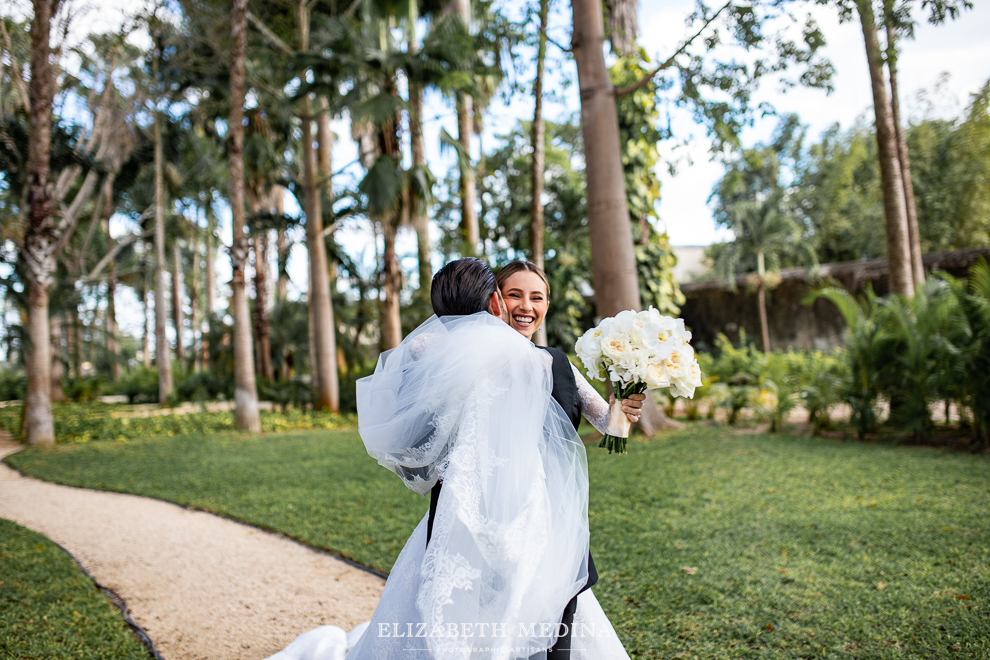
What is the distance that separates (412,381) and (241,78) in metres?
11.2

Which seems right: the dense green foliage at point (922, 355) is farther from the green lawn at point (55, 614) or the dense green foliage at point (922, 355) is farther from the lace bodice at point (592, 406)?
the green lawn at point (55, 614)

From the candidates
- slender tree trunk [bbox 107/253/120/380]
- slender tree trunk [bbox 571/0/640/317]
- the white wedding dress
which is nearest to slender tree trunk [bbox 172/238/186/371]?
slender tree trunk [bbox 107/253/120/380]

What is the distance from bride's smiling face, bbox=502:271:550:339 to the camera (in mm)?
2336

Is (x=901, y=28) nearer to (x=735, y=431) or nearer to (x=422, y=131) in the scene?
(x=735, y=431)

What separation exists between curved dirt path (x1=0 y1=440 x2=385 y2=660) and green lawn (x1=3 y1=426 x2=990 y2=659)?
0.31m

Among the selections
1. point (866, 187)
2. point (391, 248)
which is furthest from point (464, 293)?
point (866, 187)

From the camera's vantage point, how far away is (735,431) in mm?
9414

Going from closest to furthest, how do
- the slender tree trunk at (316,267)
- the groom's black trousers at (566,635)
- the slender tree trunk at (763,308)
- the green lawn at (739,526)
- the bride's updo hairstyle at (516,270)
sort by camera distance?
the groom's black trousers at (566,635), the bride's updo hairstyle at (516,270), the green lawn at (739,526), the slender tree trunk at (316,267), the slender tree trunk at (763,308)

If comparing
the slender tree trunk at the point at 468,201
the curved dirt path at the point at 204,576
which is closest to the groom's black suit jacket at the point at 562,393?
the curved dirt path at the point at 204,576

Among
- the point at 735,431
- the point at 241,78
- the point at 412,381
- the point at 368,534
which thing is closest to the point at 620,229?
the point at 735,431

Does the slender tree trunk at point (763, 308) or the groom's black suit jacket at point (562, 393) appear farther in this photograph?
the slender tree trunk at point (763, 308)

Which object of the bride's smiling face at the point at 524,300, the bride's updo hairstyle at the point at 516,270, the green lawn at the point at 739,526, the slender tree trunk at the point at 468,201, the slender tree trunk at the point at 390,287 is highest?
the slender tree trunk at the point at 468,201

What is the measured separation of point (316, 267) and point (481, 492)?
12.4m

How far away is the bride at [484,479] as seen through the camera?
1.84 metres
